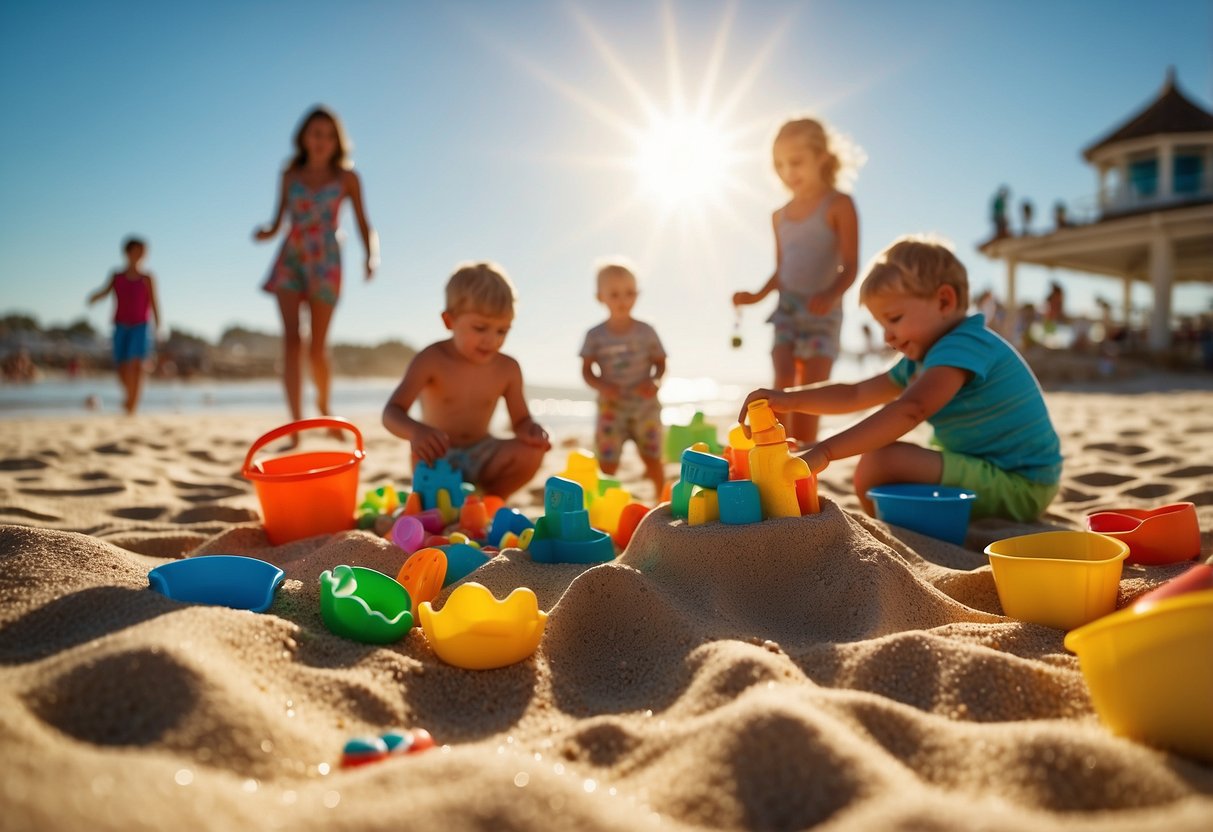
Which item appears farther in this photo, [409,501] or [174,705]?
[409,501]

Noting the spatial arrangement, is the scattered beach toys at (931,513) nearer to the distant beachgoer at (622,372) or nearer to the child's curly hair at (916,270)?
the child's curly hair at (916,270)

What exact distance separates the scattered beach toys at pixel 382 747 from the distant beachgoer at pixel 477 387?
1889 mm

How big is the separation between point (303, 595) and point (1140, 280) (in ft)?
74.5

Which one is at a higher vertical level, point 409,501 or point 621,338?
point 621,338

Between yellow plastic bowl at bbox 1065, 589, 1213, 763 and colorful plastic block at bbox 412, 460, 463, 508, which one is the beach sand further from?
colorful plastic block at bbox 412, 460, 463, 508

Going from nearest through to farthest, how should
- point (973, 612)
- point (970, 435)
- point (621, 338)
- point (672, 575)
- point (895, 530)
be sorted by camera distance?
1. point (973, 612)
2. point (672, 575)
3. point (895, 530)
4. point (970, 435)
5. point (621, 338)

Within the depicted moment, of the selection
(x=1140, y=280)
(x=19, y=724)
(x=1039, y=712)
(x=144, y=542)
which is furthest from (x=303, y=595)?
(x=1140, y=280)

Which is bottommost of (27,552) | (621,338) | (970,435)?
(27,552)

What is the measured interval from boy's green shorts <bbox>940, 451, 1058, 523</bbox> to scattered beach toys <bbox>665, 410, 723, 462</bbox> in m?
1.23

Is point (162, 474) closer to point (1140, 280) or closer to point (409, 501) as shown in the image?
point (409, 501)

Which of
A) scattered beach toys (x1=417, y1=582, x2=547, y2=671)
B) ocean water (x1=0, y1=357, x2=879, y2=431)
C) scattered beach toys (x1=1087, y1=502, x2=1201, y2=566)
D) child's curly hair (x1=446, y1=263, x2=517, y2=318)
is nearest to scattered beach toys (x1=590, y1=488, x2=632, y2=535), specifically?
child's curly hair (x1=446, y1=263, x2=517, y2=318)

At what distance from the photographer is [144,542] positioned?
2.11m

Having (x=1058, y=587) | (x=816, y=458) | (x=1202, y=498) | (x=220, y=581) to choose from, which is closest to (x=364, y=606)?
(x=220, y=581)

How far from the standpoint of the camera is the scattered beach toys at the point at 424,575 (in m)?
1.63
